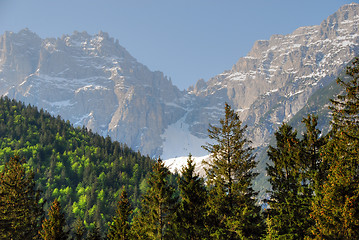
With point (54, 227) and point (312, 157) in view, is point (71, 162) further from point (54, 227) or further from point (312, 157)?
point (312, 157)

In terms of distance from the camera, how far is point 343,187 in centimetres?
2297

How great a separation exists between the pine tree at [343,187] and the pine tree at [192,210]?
11053 millimetres

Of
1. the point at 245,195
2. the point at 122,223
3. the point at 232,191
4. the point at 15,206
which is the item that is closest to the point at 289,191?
the point at 245,195

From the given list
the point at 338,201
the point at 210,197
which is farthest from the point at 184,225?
the point at 338,201

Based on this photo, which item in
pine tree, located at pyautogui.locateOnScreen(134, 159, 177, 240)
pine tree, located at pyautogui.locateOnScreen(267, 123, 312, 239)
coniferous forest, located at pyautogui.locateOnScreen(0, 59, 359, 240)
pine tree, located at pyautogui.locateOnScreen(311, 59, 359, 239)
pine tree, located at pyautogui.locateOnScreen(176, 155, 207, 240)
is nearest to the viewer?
pine tree, located at pyautogui.locateOnScreen(311, 59, 359, 239)

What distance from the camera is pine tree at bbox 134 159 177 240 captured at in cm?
3234

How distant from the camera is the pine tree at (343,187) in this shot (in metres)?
22.0

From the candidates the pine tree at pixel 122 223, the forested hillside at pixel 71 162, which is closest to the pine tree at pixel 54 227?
the pine tree at pixel 122 223

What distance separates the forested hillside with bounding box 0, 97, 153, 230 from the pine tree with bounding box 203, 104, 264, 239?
78.4m

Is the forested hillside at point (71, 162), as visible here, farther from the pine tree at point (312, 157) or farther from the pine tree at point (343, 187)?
the pine tree at point (343, 187)

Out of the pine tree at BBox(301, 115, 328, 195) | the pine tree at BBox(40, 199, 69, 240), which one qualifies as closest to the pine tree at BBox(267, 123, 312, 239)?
the pine tree at BBox(301, 115, 328, 195)

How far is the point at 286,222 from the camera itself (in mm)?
30078

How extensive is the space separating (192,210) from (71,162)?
12900 cm

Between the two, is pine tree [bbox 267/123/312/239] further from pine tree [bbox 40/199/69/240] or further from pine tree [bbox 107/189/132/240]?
pine tree [bbox 40/199/69/240]
